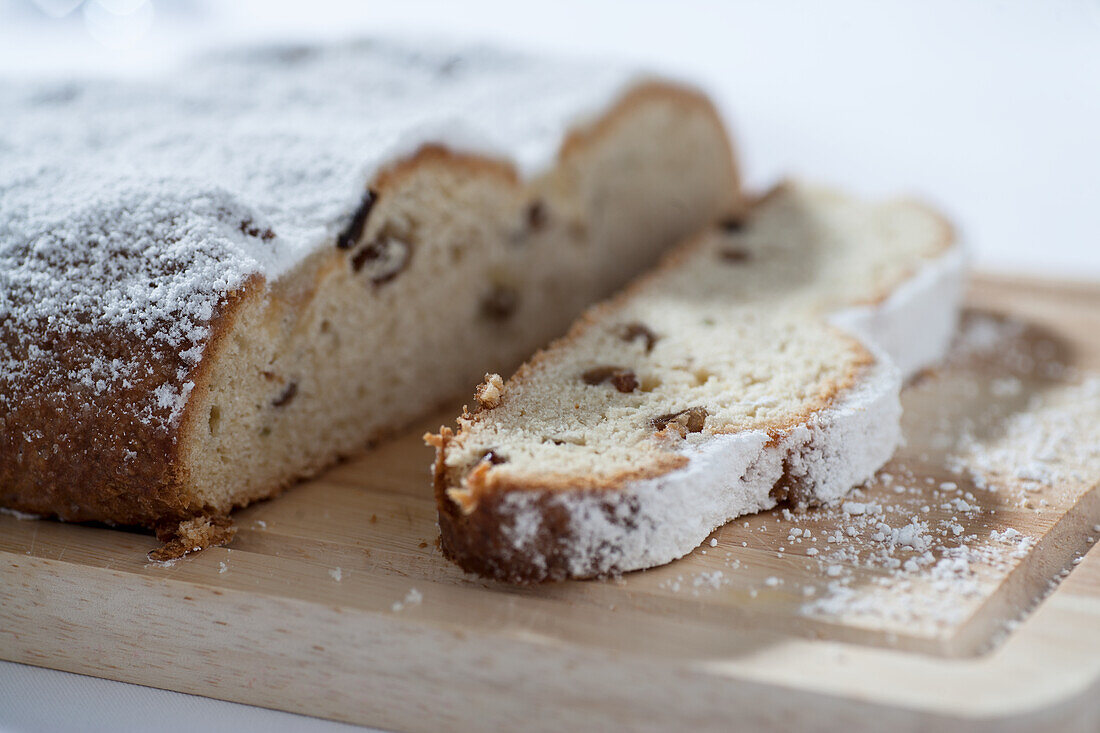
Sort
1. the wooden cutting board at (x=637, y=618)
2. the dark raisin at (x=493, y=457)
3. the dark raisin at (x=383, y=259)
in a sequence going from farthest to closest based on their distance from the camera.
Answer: the dark raisin at (x=383, y=259)
the dark raisin at (x=493, y=457)
the wooden cutting board at (x=637, y=618)

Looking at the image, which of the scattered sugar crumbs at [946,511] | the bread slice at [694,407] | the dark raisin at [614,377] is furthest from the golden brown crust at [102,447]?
the scattered sugar crumbs at [946,511]

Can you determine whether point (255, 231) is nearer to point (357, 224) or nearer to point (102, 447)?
point (357, 224)

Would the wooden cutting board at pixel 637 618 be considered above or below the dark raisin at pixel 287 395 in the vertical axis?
below

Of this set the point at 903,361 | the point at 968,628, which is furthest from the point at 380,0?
the point at 968,628

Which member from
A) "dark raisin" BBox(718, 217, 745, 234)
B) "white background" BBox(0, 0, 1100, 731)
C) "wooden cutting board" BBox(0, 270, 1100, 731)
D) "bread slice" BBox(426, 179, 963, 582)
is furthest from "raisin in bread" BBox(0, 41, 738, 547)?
"white background" BBox(0, 0, 1100, 731)

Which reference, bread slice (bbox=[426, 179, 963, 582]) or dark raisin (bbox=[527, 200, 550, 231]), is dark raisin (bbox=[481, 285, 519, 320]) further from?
bread slice (bbox=[426, 179, 963, 582])

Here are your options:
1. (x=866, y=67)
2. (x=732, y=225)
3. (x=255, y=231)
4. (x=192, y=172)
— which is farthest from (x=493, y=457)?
(x=866, y=67)

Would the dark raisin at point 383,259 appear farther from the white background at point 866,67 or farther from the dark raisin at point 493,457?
the white background at point 866,67

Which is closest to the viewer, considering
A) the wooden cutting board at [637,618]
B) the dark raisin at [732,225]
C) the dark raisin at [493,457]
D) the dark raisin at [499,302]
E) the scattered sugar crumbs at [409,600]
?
→ the wooden cutting board at [637,618]
